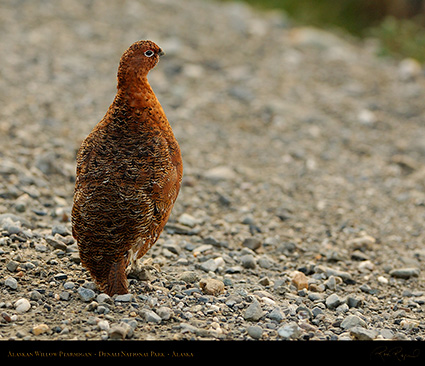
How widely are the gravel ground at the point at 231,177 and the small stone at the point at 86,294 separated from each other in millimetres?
11

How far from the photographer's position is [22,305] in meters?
4.38

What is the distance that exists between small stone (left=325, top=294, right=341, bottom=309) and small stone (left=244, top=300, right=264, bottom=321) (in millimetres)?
714

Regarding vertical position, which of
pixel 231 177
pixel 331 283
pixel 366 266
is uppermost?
pixel 331 283

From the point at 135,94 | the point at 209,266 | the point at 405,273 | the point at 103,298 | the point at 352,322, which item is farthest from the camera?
the point at 405,273

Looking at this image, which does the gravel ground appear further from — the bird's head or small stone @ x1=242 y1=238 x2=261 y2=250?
the bird's head

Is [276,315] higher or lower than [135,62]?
lower

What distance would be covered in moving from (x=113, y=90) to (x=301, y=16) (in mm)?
6178

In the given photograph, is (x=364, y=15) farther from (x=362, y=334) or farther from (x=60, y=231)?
(x=362, y=334)

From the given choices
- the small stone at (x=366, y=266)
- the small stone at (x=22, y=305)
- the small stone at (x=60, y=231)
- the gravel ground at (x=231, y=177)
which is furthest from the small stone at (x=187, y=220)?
the small stone at (x=22, y=305)

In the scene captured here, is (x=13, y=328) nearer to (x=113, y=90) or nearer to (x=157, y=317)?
(x=157, y=317)

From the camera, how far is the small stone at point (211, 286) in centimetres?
493

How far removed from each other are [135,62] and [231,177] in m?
3.50

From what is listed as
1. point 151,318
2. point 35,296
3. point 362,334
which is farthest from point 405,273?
point 35,296

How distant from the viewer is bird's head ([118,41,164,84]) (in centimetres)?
459
